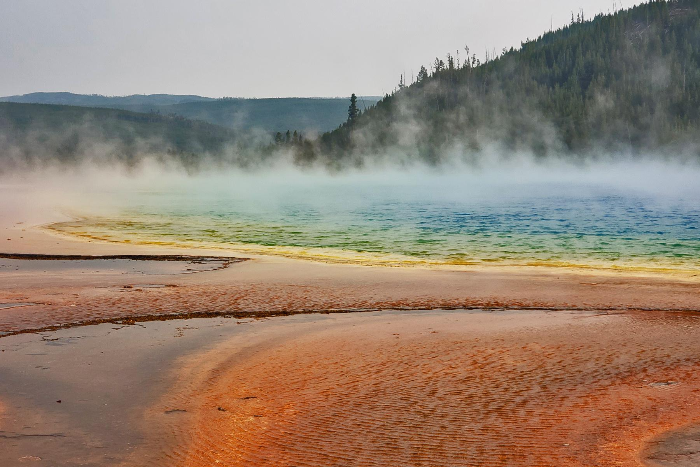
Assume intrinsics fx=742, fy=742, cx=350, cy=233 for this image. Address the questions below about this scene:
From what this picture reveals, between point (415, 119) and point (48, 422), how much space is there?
570 ft

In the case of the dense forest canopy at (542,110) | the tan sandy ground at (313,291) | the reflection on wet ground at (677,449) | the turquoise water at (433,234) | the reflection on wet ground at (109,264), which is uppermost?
the dense forest canopy at (542,110)

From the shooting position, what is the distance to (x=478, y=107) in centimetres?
16975

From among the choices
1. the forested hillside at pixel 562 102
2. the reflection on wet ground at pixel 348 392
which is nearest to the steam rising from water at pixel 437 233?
the reflection on wet ground at pixel 348 392

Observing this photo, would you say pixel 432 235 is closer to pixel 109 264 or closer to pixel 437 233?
pixel 437 233

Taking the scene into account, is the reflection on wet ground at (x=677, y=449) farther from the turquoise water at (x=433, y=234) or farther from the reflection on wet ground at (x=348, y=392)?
the turquoise water at (x=433, y=234)

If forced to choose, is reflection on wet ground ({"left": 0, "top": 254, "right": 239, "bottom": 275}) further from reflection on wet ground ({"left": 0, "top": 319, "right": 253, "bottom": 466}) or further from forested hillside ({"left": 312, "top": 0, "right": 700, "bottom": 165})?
forested hillside ({"left": 312, "top": 0, "right": 700, "bottom": 165})

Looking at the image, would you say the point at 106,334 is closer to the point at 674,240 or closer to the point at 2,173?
the point at 674,240

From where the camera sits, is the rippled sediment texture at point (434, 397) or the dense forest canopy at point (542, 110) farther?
the dense forest canopy at point (542, 110)

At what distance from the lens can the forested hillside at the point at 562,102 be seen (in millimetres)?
149875

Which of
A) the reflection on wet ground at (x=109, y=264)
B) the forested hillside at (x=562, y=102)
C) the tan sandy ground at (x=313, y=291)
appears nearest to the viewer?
the tan sandy ground at (x=313, y=291)

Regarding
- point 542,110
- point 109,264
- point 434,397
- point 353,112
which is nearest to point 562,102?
point 542,110

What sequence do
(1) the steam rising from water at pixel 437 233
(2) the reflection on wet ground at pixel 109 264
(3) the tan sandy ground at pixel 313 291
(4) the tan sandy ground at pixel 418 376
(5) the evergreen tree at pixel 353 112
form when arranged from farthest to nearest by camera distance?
(5) the evergreen tree at pixel 353 112, (1) the steam rising from water at pixel 437 233, (2) the reflection on wet ground at pixel 109 264, (3) the tan sandy ground at pixel 313 291, (4) the tan sandy ground at pixel 418 376

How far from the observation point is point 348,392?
6.79m

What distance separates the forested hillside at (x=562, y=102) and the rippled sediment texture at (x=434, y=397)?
142158 mm
